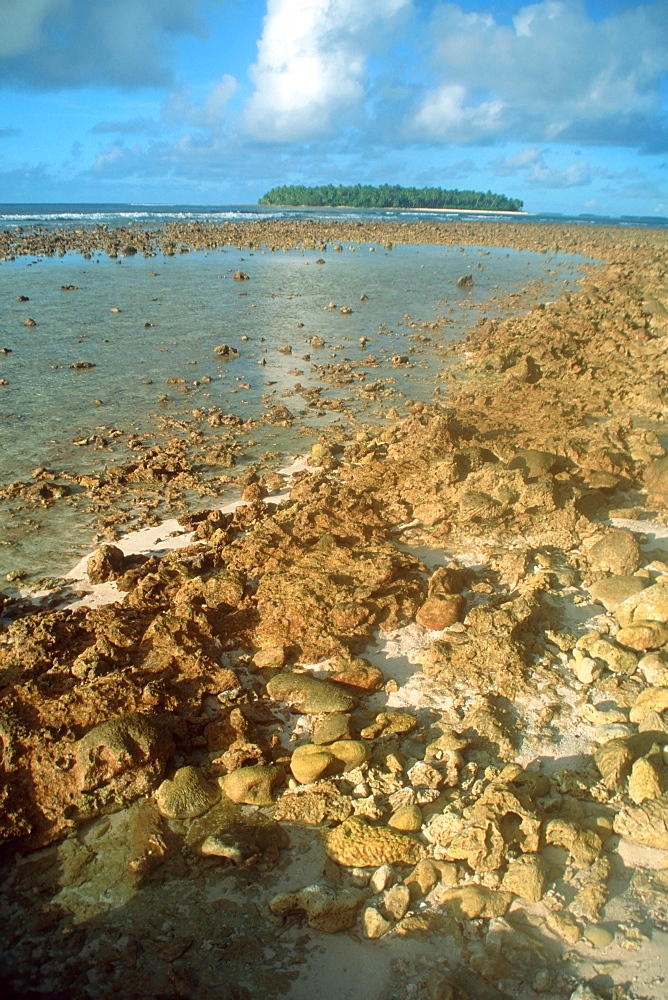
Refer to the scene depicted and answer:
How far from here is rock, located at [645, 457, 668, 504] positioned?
8.15 metres

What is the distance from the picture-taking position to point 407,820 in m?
4.02

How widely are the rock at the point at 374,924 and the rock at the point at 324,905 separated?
9 cm

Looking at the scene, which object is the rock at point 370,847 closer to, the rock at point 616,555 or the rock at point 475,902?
the rock at point 475,902

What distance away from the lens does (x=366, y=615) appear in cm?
583

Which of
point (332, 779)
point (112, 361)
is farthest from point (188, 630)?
point (112, 361)

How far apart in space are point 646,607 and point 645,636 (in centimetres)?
34

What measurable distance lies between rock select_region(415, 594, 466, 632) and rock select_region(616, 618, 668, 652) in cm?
136

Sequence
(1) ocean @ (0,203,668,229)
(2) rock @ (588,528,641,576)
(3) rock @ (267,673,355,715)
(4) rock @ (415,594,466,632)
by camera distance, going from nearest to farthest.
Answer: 1. (3) rock @ (267,673,355,715)
2. (4) rock @ (415,594,466,632)
3. (2) rock @ (588,528,641,576)
4. (1) ocean @ (0,203,668,229)

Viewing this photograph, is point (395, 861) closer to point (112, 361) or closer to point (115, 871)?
point (115, 871)

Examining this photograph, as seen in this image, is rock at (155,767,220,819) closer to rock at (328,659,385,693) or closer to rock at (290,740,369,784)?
rock at (290,740,369,784)

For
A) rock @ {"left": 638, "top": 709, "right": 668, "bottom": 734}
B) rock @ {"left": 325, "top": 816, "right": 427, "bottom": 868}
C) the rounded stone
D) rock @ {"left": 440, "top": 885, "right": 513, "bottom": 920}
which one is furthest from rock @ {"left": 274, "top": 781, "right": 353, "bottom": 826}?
rock @ {"left": 638, "top": 709, "right": 668, "bottom": 734}

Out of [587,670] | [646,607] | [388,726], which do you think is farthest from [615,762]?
[646,607]

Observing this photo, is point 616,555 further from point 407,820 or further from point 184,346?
point 184,346

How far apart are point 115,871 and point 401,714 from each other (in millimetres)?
2097
